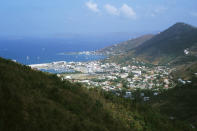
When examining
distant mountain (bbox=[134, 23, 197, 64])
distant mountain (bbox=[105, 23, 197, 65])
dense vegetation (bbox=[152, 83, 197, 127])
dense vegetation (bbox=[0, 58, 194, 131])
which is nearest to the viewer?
dense vegetation (bbox=[0, 58, 194, 131])

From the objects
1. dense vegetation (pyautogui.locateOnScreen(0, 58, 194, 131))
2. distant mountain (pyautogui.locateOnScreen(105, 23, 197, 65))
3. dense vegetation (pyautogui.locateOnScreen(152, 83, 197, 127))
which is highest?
distant mountain (pyautogui.locateOnScreen(105, 23, 197, 65))

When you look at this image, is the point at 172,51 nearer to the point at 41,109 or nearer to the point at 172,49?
the point at 172,49

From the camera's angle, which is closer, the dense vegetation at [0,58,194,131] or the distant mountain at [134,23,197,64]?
the dense vegetation at [0,58,194,131]

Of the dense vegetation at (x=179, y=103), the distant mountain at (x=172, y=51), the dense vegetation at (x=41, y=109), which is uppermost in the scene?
the distant mountain at (x=172, y=51)

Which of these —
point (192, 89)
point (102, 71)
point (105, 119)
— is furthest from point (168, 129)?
point (102, 71)

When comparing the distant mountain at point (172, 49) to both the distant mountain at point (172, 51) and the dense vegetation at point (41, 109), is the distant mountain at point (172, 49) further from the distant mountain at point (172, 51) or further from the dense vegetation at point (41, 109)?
the dense vegetation at point (41, 109)

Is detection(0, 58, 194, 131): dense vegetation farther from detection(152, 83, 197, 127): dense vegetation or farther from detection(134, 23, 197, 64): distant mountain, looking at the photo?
detection(134, 23, 197, 64): distant mountain

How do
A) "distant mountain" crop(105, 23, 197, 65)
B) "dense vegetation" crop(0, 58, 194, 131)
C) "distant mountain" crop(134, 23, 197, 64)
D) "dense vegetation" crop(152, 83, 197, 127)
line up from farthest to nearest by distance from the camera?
1. "distant mountain" crop(134, 23, 197, 64)
2. "distant mountain" crop(105, 23, 197, 65)
3. "dense vegetation" crop(152, 83, 197, 127)
4. "dense vegetation" crop(0, 58, 194, 131)

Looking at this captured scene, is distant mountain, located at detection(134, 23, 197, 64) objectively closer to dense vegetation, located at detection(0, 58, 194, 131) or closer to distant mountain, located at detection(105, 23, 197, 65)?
distant mountain, located at detection(105, 23, 197, 65)

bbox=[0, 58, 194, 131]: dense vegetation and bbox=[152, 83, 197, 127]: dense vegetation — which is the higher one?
bbox=[0, 58, 194, 131]: dense vegetation

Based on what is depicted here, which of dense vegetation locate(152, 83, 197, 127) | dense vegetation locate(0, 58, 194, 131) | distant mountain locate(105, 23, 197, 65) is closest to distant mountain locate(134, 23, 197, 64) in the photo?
distant mountain locate(105, 23, 197, 65)

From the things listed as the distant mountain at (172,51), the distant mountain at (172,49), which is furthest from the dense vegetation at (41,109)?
the distant mountain at (172,49)
